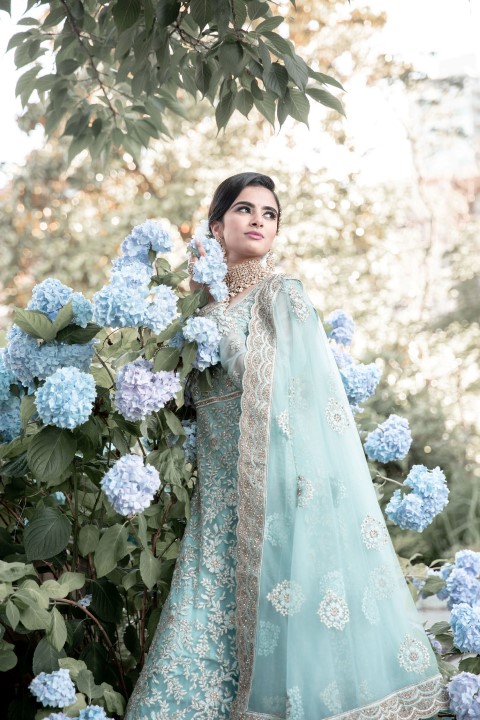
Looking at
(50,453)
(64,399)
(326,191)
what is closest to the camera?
(64,399)

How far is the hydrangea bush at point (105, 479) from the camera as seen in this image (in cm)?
179

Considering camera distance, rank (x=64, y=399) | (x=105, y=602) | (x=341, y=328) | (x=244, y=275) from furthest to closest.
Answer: (x=341, y=328) < (x=244, y=275) < (x=105, y=602) < (x=64, y=399)

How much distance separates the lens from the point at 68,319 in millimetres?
1876

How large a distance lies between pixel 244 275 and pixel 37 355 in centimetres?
62

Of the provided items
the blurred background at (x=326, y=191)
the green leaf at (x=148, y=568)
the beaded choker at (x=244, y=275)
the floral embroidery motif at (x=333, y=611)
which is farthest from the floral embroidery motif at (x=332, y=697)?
the blurred background at (x=326, y=191)

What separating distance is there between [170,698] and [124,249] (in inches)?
42.4

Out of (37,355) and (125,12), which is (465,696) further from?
(125,12)

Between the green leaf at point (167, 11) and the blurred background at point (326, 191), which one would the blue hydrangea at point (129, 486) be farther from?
the blurred background at point (326, 191)

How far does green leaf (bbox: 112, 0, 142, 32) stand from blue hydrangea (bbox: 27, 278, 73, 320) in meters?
0.66

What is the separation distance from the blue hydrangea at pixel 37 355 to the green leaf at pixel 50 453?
0.14 metres

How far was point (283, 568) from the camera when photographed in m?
1.87

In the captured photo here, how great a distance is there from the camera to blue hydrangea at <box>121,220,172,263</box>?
200 centimetres

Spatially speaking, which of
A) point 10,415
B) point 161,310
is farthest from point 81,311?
point 10,415

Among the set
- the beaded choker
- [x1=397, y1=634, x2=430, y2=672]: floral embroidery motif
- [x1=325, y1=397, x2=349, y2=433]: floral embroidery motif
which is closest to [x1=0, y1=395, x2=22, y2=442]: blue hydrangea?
the beaded choker
